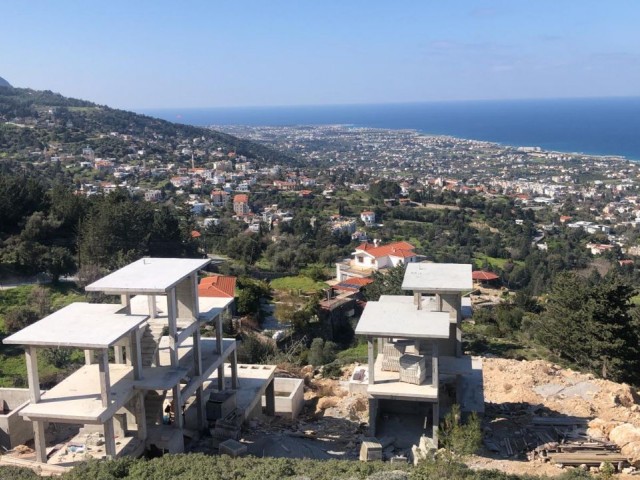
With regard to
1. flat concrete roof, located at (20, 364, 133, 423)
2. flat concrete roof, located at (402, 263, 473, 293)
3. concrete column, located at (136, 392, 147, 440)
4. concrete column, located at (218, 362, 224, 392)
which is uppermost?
flat concrete roof, located at (402, 263, 473, 293)

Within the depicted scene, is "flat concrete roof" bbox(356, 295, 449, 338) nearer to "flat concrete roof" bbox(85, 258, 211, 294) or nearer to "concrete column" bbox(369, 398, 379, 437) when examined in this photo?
"concrete column" bbox(369, 398, 379, 437)

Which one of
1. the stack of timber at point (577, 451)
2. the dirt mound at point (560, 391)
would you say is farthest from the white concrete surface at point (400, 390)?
the dirt mound at point (560, 391)

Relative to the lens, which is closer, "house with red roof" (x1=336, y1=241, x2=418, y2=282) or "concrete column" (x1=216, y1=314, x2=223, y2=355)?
"concrete column" (x1=216, y1=314, x2=223, y2=355)

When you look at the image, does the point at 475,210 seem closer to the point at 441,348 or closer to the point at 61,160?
the point at 61,160

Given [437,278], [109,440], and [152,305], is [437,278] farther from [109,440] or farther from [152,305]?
[109,440]

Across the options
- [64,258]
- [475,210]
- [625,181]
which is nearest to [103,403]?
[64,258]

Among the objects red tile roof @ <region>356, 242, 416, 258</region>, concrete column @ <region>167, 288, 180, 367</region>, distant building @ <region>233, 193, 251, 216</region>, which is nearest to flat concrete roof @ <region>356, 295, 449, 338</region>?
concrete column @ <region>167, 288, 180, 367</region>

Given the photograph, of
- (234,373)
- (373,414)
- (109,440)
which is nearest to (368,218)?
(234,373)
